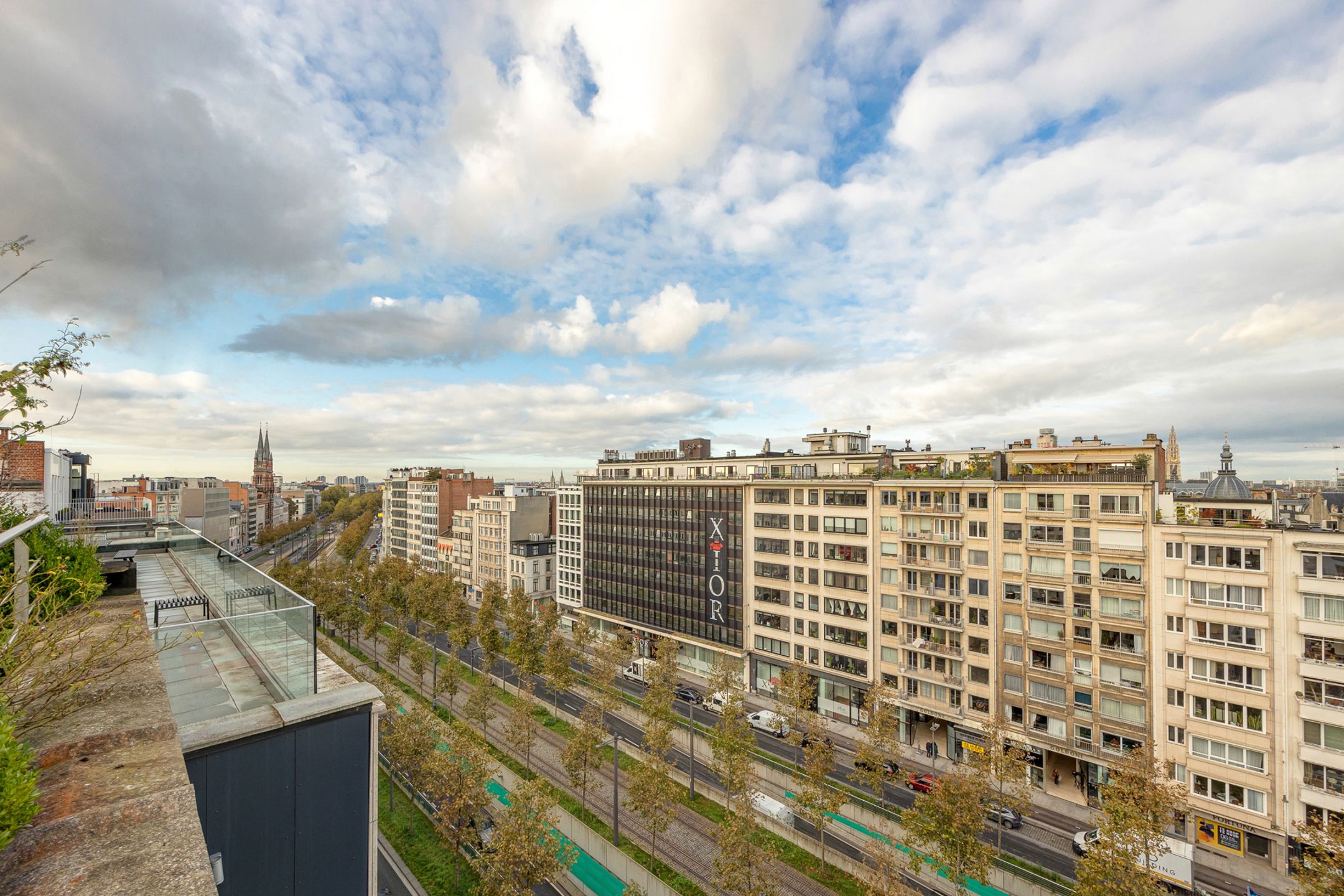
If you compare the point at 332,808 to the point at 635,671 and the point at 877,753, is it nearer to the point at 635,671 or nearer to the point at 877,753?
the point at 877,753

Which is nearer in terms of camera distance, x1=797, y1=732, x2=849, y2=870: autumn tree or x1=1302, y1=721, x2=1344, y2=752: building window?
x1=1302, y1=721, x2=1344, y2=752: building window

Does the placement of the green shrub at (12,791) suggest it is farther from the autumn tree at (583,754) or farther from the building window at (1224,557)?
the building window at (1224,557)

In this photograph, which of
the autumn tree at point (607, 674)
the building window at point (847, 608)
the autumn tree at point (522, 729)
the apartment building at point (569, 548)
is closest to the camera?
the autumn tree at point (522, 729)

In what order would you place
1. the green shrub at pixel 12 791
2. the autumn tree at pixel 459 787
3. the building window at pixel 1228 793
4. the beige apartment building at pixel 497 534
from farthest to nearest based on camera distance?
1. the beige apartment building at pixel 497 534
2. the building window at pixel 1228 793
3. the autumn tree at pixel 459 787
4. the green shrub at pixel 12 791

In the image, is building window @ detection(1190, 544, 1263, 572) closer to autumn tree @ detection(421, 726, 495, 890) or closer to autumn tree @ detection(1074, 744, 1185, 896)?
autumn tree @ detection(1074, 744, 1185, 896)

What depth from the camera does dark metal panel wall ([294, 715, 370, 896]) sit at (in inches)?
348

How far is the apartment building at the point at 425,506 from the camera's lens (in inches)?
4353

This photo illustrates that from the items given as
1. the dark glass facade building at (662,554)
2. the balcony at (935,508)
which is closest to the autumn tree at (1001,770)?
the balcony at (935,508)

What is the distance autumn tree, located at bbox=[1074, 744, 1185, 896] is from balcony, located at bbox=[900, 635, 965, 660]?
1483 centimetres

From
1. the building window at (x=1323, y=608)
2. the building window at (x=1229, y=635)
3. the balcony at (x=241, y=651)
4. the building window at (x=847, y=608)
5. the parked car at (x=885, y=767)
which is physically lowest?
the parked car at (x=885, y=767)

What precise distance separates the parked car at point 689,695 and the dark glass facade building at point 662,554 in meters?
5.93

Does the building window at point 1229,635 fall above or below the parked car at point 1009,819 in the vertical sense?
above

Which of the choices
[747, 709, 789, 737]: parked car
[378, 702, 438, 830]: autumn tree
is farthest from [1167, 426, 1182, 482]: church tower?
[378, 702, 438, 830]: autumn tree

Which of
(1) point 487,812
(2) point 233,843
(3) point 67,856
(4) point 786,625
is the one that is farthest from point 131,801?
(4) point 786,625
